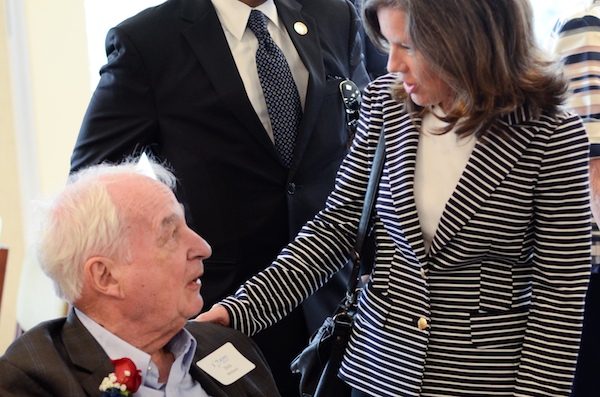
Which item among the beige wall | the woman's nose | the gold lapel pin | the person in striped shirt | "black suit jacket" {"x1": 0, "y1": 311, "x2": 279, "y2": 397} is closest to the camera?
"black suit jacket" {"x1": 0, "y1": 311, "x2": 279, "y2": 397}

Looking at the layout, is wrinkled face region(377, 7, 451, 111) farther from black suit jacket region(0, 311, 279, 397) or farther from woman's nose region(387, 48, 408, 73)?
black suit jacket region(0, 311, 279, 397)

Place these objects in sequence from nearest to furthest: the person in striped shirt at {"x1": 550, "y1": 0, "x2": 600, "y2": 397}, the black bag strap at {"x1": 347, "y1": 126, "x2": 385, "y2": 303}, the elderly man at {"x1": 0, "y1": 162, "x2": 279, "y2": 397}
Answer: the elderly man at {"x1": 0, "y1": 162, "x2": 279, "y2": 397} < the black bag strap at {"x1": 347, "y1": 126, "x2": 385, "y2": 303} < the person in striped shirt at {"x1": 550, "y1": 0, "x2": 600, "y2": 397}

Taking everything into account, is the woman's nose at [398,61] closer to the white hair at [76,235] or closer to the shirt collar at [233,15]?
the white hair at [76,235]

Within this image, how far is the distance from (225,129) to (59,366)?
996 mm

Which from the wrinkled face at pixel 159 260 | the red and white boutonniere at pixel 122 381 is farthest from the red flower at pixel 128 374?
the wrinkled face at pixel 159 260

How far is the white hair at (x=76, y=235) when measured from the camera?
1.91 metres

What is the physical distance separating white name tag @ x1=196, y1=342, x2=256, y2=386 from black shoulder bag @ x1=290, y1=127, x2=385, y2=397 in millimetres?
185

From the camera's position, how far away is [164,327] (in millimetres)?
1956

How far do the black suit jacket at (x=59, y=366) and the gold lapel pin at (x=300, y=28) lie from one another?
3.74ft

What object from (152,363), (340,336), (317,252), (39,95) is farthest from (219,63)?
(39,95)

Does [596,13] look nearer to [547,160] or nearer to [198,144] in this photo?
[547,160]

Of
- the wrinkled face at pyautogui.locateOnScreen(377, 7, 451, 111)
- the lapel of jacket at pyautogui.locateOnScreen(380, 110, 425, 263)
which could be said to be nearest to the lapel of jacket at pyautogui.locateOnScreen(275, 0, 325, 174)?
the lapel of jacket at pyautogui.locateOnScreen(380, 110, 425, 263)

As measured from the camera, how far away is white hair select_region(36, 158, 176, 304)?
6.25ft

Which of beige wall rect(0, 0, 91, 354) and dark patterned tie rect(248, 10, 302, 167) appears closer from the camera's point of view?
dark patterned tie rect(248, 10, 302, 167)
